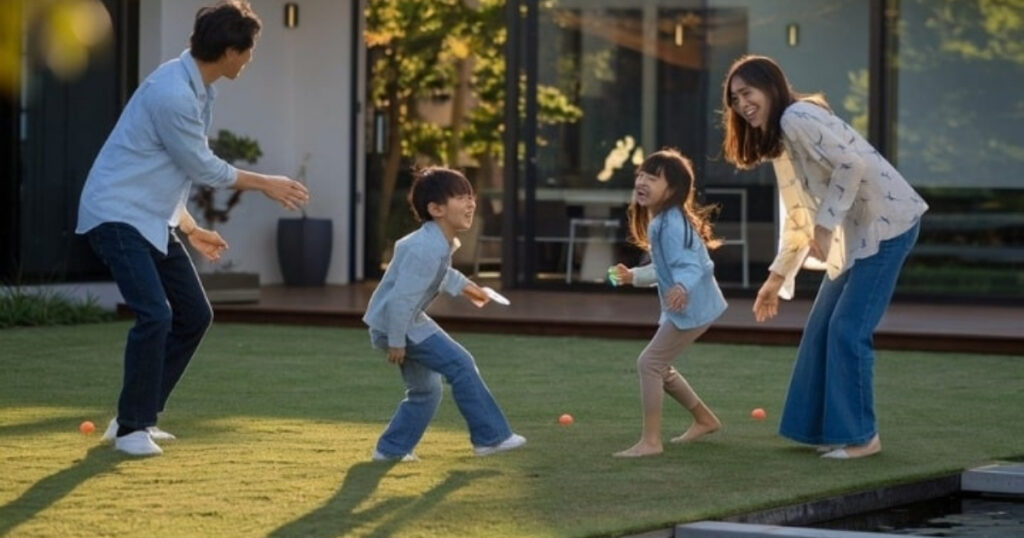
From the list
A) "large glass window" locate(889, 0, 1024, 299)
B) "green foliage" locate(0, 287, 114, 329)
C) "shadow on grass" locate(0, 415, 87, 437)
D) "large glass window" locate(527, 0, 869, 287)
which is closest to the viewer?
"shadow on grass" locate(0, 415, 87, 437)

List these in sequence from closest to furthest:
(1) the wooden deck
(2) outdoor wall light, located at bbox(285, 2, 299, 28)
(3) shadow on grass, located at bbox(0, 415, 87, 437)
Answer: (3) shadow on grass, located at bbox(0, 415, 87, 437) → (1) the wooden deck → (2) outdoor wall light, located at bbox(285, 2, 299, 28)

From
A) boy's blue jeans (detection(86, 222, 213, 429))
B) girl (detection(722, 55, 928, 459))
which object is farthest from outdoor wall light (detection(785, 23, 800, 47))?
boy's blue jeans (detection(86, 222, 213, 429))

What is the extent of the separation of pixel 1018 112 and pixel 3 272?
718cm

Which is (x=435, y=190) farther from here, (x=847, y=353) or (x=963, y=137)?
(x=963, y=137)

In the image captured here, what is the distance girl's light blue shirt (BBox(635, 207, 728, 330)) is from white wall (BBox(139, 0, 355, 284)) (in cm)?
947

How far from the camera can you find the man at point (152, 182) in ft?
23.3

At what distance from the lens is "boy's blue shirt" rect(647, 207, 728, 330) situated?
7180 millimetres

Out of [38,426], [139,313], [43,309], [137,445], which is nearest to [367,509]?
[137,445]

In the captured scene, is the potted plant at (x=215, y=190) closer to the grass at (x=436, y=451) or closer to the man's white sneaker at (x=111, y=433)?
the grass at (x=436, y=451)

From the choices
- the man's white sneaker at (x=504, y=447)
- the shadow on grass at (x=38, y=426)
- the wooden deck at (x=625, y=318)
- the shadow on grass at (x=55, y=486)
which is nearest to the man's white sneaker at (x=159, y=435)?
the shadow on grass at (x=55, y=486)

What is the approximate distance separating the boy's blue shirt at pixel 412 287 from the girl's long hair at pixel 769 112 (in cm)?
109

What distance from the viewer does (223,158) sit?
15.4 meters

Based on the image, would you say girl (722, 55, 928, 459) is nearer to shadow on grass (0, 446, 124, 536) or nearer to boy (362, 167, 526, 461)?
boy (362, 167, 526, 461)

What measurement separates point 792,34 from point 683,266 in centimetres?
836
